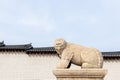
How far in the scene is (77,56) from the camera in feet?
22.6

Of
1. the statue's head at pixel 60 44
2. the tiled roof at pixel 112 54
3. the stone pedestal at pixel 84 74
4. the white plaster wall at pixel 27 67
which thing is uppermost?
the statue's head at pixel 60 44

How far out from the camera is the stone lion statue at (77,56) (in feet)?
22.1

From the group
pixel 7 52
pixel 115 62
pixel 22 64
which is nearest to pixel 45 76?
pixel 22 64

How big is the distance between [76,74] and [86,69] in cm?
22

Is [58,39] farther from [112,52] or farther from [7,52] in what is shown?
[7,52]

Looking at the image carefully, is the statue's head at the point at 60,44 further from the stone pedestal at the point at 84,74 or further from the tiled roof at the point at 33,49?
the tiled roof at the point at 33,49

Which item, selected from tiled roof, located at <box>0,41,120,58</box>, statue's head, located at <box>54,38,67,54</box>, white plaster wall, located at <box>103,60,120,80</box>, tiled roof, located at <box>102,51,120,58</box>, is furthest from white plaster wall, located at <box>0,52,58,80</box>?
statue's head, located at <box>54,38,67,54</box>

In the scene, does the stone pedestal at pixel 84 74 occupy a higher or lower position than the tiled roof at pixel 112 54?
higher

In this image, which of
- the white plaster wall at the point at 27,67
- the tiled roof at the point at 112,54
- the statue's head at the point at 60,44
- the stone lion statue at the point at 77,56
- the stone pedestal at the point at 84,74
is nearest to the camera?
the stone pedestal at the point at 84,74

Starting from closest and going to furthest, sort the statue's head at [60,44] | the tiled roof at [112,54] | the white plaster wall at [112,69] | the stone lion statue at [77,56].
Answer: the stone lion statue at [77,56], the statue's head at [60,44], the white plaster wall at [112,69], the tiled roof at [112,54]

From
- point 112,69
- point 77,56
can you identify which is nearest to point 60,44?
point 77,56

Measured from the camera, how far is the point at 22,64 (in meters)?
23.6

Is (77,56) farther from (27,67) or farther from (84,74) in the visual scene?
(27,67)

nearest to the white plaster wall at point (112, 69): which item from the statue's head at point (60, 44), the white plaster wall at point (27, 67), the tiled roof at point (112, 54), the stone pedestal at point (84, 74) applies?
the tiled roof at point (112, 54)
